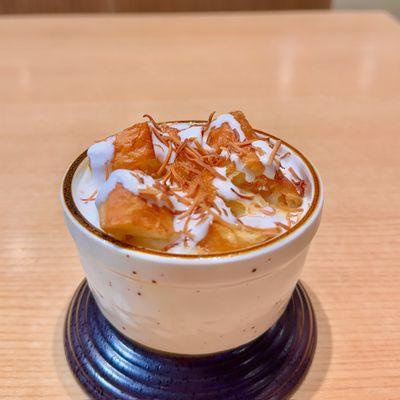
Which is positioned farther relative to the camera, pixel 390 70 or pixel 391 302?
pixel 390 70

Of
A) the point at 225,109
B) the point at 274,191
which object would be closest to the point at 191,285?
the point at 274,191

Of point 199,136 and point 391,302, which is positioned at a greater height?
point 199,136

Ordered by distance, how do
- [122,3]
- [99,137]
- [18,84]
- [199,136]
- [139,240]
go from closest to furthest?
[139,240], [199,136], [99,137], [18,84], [122,3]

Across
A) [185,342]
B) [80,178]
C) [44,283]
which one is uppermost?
[80,178]

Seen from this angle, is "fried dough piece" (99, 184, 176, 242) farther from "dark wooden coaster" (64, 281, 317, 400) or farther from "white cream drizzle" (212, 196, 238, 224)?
"dark wooden coaster" (64, 281, 317, 400)

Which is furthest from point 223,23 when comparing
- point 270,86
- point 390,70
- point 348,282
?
point 348,282

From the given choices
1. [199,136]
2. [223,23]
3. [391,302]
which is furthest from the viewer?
[223,23]

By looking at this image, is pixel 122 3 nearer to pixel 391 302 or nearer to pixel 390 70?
pixel 390 70
